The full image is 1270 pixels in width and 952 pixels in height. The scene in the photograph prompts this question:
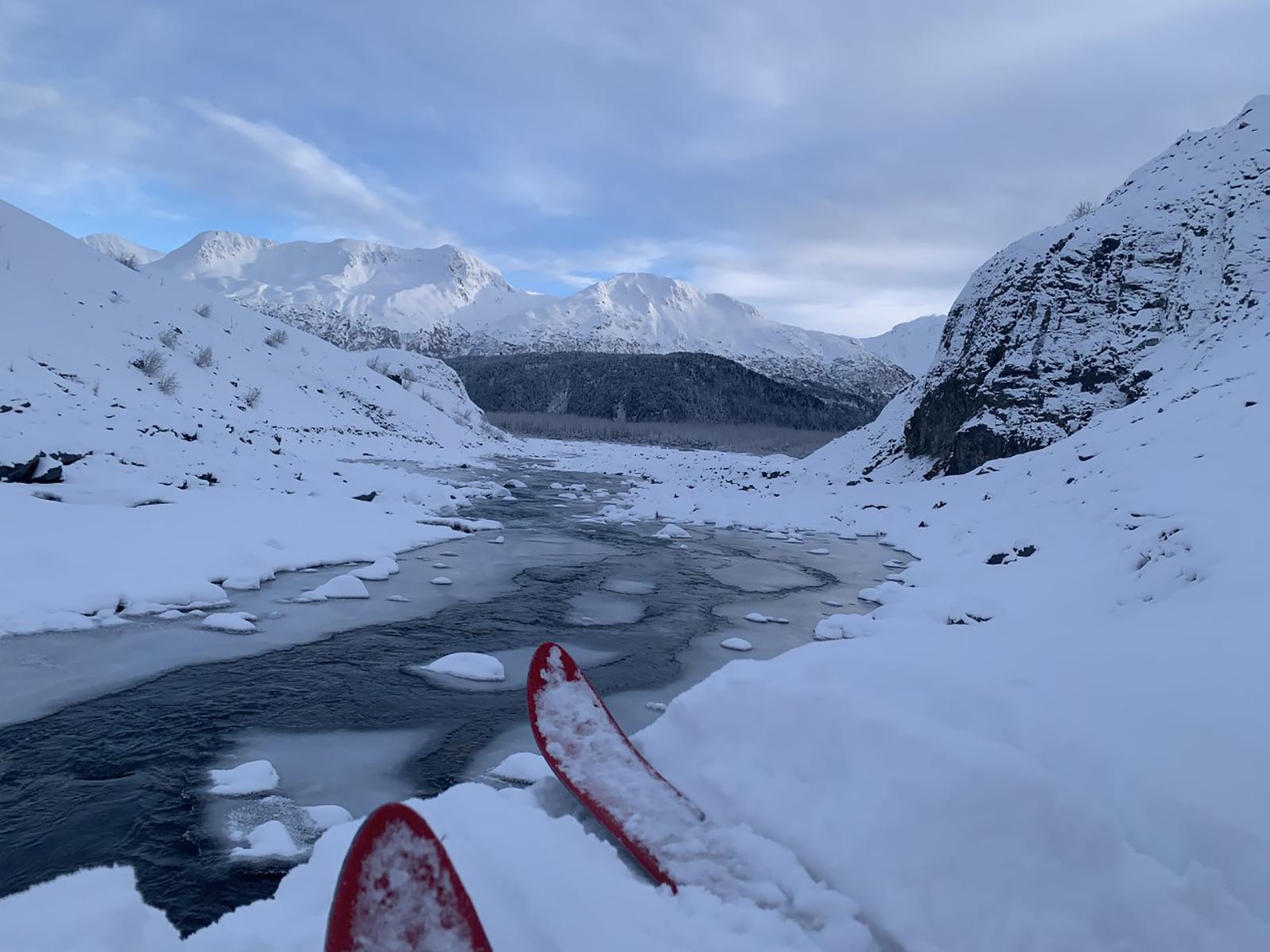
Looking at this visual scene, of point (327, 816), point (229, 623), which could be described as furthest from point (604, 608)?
point (327, 816)

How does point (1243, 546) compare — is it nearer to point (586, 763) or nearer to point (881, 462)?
point (586, 763)

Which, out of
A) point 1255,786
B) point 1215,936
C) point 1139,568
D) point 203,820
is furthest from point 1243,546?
point 203,820

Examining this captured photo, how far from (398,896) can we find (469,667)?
3404 mm

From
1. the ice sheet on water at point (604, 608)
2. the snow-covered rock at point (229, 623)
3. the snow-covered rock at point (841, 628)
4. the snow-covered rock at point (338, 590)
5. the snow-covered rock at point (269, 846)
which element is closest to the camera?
the snow-covered rock at point (269, 846)

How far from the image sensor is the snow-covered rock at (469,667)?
515 cm

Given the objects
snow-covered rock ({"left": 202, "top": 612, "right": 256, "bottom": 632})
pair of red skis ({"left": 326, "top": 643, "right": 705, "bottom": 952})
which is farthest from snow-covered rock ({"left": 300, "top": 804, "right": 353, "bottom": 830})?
snow-covered rock ({"left": 202, "top": 612, "right": 256, "bottom": 632})

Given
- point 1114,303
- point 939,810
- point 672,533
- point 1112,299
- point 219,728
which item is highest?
point 1112,299

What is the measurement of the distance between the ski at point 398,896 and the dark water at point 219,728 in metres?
1.06

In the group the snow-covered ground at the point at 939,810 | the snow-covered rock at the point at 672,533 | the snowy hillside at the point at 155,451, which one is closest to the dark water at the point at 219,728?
the snow-covered ground at the point at 939,810

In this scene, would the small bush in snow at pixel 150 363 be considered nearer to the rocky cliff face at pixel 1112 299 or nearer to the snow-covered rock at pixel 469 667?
the snow-covered rock at pixel 469 667

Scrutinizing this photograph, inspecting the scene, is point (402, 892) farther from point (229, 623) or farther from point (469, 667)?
point (229, 623)

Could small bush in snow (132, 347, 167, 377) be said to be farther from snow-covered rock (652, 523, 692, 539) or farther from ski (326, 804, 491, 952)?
ski (326, 804, 491, 952)

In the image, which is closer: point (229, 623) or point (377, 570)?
point (229, 623)

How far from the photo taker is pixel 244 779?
3412mm
